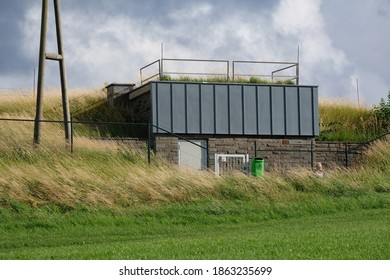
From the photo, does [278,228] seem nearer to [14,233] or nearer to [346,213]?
[346,213]

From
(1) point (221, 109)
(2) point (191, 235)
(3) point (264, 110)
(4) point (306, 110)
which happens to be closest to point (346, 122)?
(4) point (306, 110)

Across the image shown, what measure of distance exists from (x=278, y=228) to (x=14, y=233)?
18.7 ft

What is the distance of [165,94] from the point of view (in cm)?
3266

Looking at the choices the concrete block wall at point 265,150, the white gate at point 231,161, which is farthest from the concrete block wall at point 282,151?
the white gate at point 231,161

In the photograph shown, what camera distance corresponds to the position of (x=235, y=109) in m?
33.5

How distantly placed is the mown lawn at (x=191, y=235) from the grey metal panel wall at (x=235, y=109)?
1102 cm

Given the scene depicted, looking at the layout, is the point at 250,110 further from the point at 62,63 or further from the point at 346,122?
the point at 62,63

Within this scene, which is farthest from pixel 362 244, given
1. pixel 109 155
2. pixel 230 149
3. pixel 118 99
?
pixel 118 99

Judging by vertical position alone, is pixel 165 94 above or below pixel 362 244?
above

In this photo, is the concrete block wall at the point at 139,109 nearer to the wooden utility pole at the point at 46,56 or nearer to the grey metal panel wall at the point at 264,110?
the grey metal panel wall at the point at 264,110

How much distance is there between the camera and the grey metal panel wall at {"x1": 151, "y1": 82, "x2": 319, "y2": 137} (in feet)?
107

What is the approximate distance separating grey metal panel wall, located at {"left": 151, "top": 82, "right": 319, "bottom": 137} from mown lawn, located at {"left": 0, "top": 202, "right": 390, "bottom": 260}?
11.0 meters

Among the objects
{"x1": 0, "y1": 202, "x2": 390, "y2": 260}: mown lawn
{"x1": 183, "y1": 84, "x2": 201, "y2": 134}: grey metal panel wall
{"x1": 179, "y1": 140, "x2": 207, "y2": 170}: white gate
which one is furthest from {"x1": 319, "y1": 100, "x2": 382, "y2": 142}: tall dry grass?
{"x1": 0, "y1": 202, "x2": 390, "y2": 260}: mown lawn

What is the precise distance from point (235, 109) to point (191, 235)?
1531 centimetres
